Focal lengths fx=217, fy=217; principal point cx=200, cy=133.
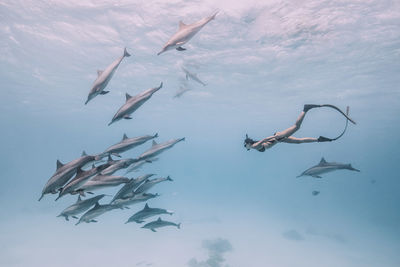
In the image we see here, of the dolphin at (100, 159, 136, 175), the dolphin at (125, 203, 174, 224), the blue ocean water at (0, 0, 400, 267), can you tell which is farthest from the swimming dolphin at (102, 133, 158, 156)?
the blue ocean water at (0, 0, 400, 267)

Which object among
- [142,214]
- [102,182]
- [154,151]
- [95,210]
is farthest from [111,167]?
[142,214]

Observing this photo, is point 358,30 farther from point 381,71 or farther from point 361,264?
point 361,264

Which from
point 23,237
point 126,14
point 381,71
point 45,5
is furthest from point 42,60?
point 381,71

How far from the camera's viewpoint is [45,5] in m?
13.6

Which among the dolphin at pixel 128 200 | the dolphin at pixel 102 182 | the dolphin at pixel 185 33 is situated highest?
the dolphin at pixel 185 33

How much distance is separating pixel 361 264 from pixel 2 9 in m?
34.5

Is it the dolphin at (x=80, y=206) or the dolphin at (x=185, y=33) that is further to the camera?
the dolphin at (x=80, y=206)

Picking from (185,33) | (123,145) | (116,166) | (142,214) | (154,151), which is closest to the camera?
(185,33)

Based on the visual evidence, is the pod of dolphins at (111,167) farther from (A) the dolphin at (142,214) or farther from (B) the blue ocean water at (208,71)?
(B) the blue ocean water at (208,71)

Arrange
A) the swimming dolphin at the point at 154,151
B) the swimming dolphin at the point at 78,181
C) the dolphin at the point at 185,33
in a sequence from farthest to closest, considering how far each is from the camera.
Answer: the swimming dolphin at the point at 154,151 → the dolphin at the point at 185,33 → the swimming dolphin at the point at 78,181

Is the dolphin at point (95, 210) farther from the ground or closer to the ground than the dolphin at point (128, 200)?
closer to the ground

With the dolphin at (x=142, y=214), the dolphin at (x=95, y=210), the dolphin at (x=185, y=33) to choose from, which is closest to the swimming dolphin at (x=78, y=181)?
the dolphin at (x=95, y=210)

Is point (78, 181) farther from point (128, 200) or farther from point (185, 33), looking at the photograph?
point (185, 33)

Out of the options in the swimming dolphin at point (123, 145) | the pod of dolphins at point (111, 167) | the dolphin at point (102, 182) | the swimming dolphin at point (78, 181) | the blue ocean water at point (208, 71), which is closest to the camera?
the swimming dolphin at point (78, 181)
